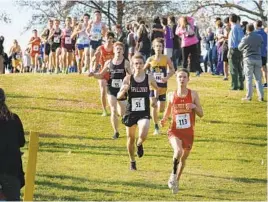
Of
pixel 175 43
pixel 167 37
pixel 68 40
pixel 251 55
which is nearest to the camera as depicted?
pixel 251 55

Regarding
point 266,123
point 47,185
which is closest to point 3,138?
point 47,185

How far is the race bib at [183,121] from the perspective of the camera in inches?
483

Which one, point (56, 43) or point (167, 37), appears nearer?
point (167, 37)

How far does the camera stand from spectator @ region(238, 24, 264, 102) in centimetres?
2005

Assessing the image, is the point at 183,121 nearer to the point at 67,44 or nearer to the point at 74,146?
the point at 74,146

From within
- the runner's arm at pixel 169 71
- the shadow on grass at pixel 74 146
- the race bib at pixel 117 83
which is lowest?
the shadow on grass at pixel 74 146

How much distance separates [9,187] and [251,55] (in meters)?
12.5

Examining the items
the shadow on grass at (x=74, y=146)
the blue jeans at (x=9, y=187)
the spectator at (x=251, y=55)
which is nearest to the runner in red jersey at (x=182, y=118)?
the shadow on grass at (x=74, y=146)

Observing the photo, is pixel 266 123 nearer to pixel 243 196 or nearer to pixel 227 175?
pixel 227 175

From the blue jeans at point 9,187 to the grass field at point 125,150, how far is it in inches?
91.9

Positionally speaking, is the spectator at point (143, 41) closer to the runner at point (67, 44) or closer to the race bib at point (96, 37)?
the race bib at point (96, 37)

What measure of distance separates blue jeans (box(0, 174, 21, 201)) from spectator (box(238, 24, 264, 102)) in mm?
12196

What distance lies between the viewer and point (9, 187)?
8664 millimetres

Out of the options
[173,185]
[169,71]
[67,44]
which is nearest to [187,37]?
[67,44]
